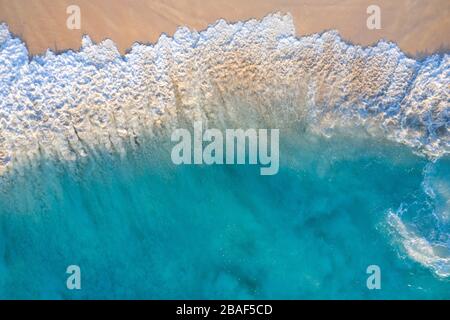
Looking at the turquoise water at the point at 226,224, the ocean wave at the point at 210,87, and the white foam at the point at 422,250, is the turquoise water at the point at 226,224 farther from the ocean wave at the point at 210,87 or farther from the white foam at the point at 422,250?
the ocean wave at the point at 210,87

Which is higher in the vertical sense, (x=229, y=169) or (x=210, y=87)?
(x=210, y=87)

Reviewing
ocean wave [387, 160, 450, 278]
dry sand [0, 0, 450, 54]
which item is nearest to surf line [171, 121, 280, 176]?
dry sand [0, 0, 450, 54]

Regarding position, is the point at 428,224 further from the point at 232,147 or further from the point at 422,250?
the point at 232,147

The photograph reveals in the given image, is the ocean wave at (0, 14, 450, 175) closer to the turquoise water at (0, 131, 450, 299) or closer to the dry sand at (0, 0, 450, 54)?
the dry sand at (0, 0, 450, 54)

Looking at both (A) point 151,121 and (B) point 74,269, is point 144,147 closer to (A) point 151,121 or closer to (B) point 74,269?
(A) point 151,121

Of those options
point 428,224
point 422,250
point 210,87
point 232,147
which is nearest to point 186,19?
point 210,87

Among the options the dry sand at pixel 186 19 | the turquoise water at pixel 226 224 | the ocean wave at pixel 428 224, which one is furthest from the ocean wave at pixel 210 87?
the ocean wave at pixel 428 224
